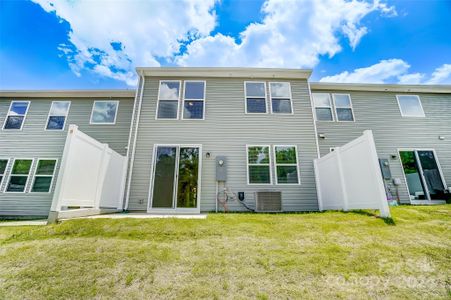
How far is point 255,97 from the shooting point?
7926mm

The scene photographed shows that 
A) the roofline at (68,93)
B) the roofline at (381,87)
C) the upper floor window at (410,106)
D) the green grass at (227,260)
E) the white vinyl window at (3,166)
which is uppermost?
the roofline at (381,87)

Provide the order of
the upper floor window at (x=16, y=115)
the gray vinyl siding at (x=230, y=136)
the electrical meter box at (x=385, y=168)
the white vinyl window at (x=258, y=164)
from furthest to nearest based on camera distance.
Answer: the upper floor window at (x=16, y=115), the electrical meter box at (x=385, y=168), the white vinyl window at (x=258, y=164), the gray vinyl siding at (x=230, y=136)

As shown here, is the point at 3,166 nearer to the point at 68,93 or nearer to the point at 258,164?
the point at 68,93

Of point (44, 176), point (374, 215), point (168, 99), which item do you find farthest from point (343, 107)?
point (44, 176)

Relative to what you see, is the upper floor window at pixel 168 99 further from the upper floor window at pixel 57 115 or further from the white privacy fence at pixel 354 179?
the white privacy fence at pixel 354 179

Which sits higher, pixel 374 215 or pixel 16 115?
pixel 16 115

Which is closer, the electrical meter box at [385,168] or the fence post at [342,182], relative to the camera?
the fence post at [342,182]

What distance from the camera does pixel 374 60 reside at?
9.18 metres

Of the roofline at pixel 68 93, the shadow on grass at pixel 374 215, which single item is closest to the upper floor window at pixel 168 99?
the roofline at pixel 68 93

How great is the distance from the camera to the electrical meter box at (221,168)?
6.81 meters

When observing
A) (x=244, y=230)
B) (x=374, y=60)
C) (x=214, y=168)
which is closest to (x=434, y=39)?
(x=374, y=60)

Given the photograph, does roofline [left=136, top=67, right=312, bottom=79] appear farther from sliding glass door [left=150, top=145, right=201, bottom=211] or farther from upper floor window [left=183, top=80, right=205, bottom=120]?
sliding glass door [left=150, top=145, right=201, bottom=211]

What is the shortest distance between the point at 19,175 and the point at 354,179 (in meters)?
12.6

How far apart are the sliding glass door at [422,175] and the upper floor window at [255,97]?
658 centimetres
